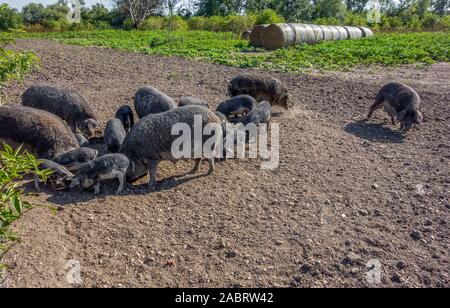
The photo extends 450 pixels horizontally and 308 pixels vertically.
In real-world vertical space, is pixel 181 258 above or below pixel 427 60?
below

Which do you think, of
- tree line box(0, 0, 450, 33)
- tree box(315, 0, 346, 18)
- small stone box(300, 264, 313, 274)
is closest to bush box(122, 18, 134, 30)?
tree line box(0, 0, 450, 33)

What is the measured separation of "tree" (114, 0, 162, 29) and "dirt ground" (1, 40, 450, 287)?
44.2m

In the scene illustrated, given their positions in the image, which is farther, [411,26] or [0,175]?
[411,26]

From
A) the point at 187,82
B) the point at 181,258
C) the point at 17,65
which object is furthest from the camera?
the point at 187,82

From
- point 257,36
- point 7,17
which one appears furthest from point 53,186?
point 257,36

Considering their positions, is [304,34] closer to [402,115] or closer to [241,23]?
[241,23]

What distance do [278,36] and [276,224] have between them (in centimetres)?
1969

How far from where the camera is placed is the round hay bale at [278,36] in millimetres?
22781

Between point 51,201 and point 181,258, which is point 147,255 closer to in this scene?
point 181,258

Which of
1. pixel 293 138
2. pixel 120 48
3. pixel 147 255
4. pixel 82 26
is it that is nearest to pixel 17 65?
pixel 147 255

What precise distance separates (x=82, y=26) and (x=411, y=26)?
37.8 meters

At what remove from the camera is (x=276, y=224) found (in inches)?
184

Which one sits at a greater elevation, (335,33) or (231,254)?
(335,33)
